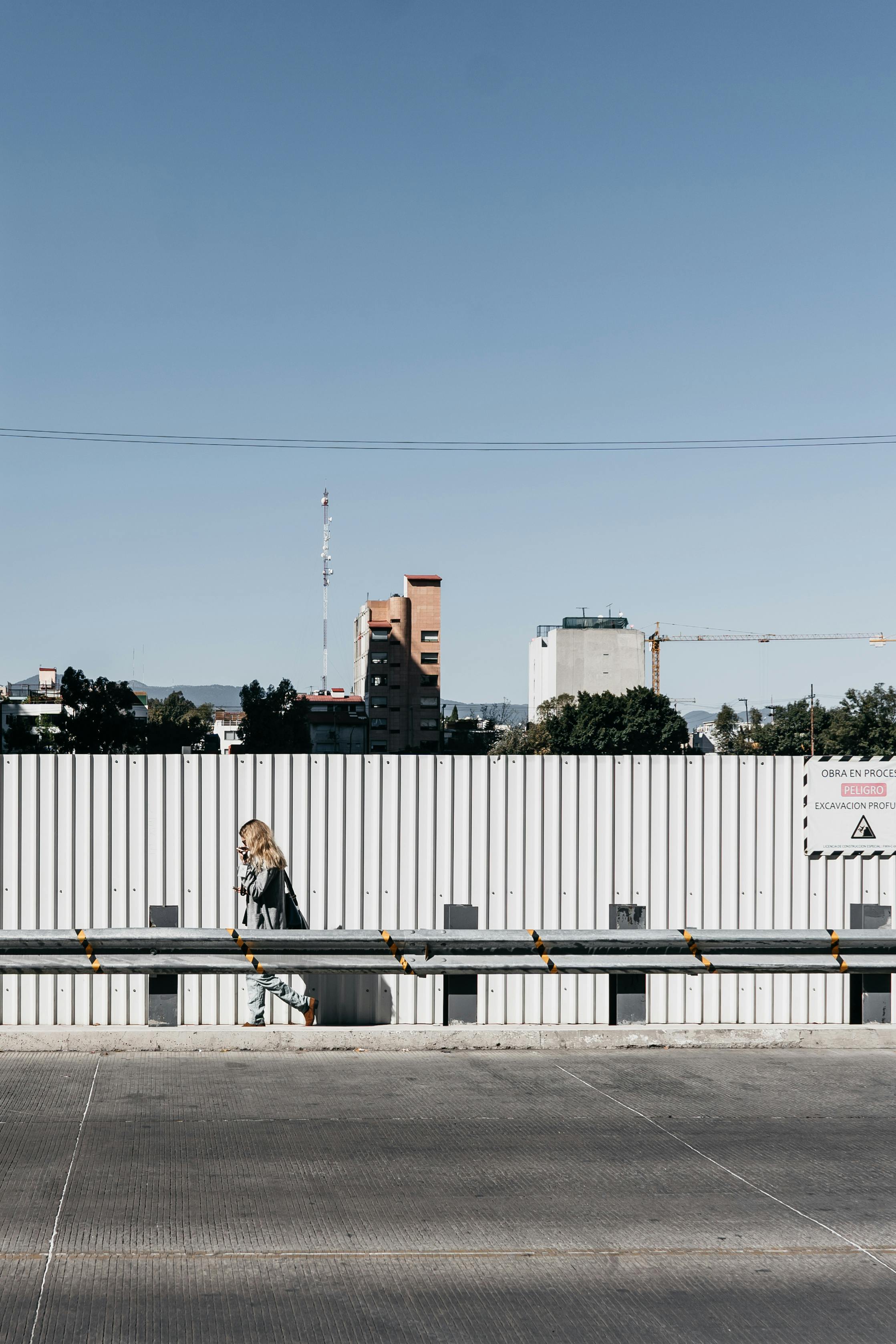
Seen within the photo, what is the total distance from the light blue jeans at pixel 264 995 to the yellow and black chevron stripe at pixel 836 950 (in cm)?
418

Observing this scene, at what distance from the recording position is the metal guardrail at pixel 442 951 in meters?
9.23

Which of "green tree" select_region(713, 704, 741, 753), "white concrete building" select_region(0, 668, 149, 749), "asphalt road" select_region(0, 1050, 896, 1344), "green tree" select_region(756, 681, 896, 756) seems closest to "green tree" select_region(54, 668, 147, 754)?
"white concrete building" select_region(0, 668, 149, 749)

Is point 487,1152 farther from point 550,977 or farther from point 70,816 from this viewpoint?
point 70,816

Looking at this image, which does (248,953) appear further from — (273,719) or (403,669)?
(403,669)

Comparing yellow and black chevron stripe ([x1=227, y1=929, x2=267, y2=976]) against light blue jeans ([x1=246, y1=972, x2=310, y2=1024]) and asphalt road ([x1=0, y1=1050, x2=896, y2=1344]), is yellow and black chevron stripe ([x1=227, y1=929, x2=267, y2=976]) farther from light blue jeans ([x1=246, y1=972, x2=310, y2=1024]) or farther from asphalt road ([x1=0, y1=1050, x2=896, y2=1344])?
asphalt road ([x1=0, y1=1050, x2=896, y2=1344])

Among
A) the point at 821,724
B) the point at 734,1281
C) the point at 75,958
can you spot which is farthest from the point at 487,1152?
the point at 821,724

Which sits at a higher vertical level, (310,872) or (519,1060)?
Result: (310,872)

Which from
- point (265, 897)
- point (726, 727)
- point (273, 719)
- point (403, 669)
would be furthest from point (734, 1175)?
point (403, 669)

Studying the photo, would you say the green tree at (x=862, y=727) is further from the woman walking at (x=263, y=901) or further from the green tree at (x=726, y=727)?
the woman walking at (x=263, y=901)

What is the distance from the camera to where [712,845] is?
426 inches

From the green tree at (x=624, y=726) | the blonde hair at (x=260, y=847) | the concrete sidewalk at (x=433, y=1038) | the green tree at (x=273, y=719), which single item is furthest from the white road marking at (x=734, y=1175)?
the green tree at (x=273, y=719)

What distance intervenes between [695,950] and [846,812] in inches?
86.5

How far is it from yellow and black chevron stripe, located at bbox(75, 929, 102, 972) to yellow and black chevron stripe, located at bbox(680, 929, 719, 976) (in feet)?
14.6

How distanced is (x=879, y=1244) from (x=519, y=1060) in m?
3.85
